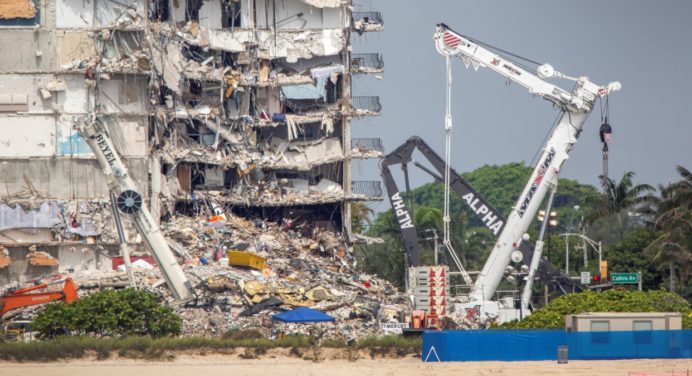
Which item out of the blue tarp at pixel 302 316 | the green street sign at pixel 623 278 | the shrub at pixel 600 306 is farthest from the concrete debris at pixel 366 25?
the shrub at pixel 600 306

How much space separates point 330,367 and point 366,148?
37857 millimetres

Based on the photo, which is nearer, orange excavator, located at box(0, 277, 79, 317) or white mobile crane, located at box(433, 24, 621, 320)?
orange excavator, located at box(0, 277, 79, 317)

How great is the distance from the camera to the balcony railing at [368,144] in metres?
93.6

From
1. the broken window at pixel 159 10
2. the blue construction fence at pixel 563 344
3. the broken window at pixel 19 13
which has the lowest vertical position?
the blue construction fence at pixel 563 344

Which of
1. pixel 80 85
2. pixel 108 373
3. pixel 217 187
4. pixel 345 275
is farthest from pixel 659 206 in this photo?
pixel 108 373

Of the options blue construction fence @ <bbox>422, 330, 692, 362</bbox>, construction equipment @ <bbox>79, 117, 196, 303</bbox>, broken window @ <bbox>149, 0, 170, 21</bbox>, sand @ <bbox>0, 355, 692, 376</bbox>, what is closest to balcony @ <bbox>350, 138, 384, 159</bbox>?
broken window @ <bbox>149, 0, 170, 21</bbox>

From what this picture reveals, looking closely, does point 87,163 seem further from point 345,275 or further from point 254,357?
point 254,357

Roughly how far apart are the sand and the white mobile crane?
1642 centimetres

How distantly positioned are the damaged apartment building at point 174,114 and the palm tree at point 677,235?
18101 millimetres

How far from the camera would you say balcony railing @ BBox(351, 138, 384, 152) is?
307 feet

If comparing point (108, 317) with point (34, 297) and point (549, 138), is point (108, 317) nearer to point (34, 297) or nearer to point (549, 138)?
point (34, 297)

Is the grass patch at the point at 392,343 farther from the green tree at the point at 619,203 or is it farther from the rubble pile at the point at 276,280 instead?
the green tree at the point at 619,203

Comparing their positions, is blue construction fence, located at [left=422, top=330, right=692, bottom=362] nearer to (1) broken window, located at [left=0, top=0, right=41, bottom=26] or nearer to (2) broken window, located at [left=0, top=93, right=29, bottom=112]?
(2) broken window, located at [left=0, top=93, right=29, bottom=112]

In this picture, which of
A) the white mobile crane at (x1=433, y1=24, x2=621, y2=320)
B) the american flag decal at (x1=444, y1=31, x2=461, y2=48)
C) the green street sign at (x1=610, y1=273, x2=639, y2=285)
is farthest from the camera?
the american flag decal at (x1=444, y1=31, x2=461, y2=48)
